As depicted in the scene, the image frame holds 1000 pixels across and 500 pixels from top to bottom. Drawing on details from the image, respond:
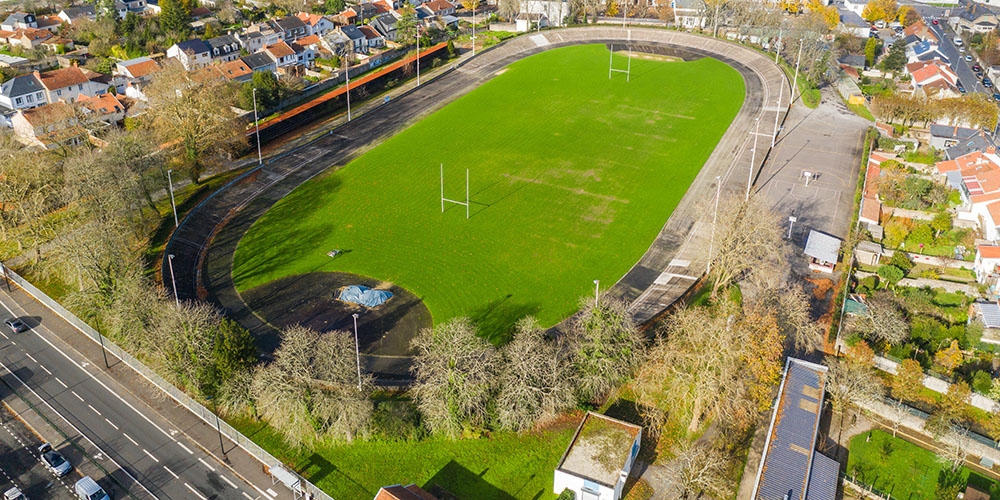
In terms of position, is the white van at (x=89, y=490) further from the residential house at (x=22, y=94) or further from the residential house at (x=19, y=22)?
the residential house at (x=19, y=22)

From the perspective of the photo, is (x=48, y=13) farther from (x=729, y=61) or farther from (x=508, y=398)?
(x=508, y=398)

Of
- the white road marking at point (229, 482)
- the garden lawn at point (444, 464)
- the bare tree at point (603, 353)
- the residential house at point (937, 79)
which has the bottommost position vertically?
the white road marking at point (229, 482)

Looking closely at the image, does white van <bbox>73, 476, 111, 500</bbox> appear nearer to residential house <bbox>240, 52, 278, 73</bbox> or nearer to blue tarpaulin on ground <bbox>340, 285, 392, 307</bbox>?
blue tarpaulin on ground <bbox>340, 285, 392, 307</bbox>

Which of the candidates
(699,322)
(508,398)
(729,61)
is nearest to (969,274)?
(699,322)

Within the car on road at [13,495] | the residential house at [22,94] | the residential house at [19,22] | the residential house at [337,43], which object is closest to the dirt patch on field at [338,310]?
the car on road at [13,495]

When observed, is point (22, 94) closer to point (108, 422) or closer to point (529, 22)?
point (108, 422)
